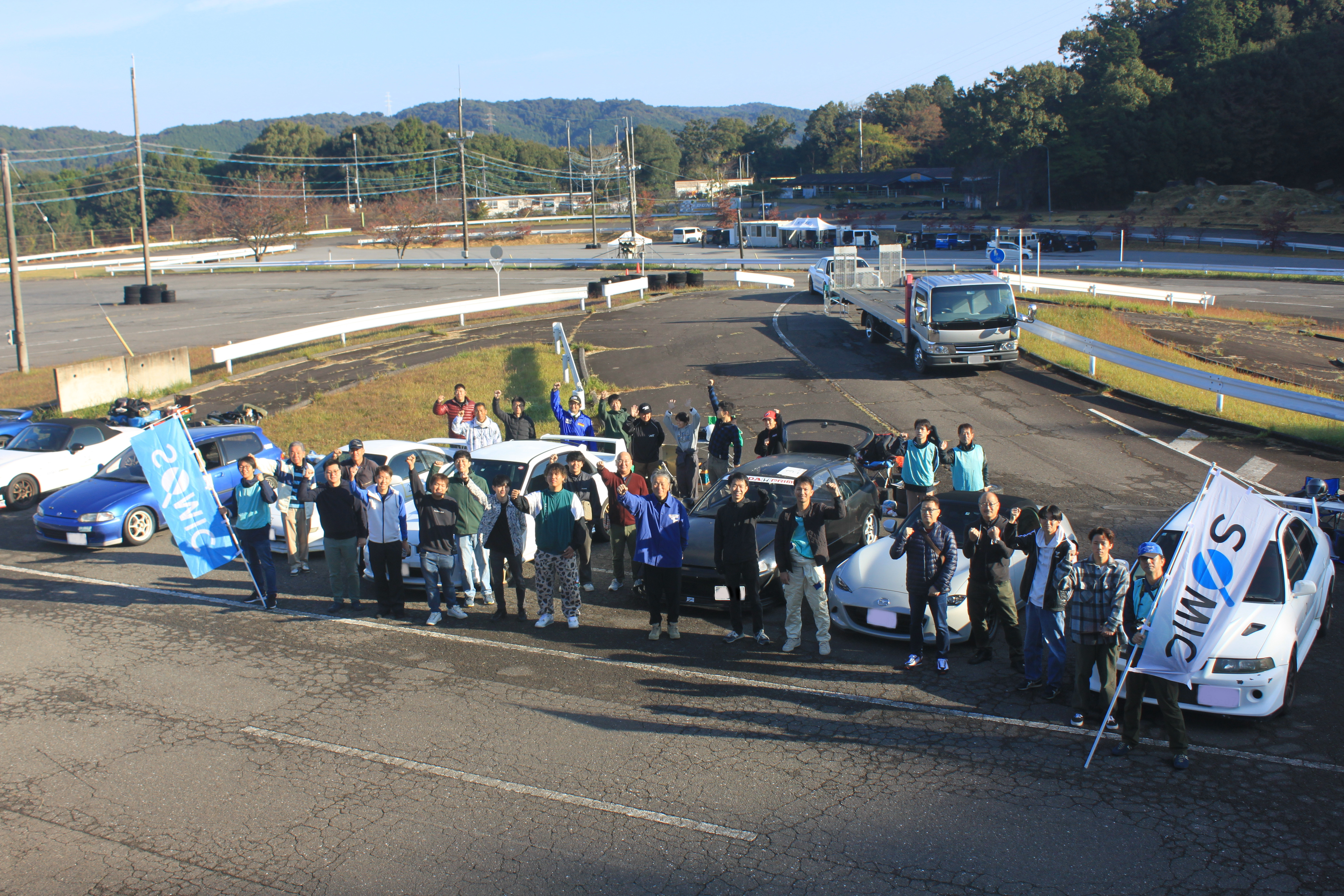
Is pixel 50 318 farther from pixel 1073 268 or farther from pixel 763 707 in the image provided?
pixel 1073 268

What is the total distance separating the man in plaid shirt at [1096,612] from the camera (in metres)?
6.70

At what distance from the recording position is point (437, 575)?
32.1 ft

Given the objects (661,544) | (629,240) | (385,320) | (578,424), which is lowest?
(661,544)

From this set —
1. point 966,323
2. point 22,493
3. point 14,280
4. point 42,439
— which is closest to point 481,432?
point 22,493

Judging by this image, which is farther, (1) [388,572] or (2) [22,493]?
(2) [22,493]

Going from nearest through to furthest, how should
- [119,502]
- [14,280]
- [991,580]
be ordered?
[991,580] → [119,502] → [14,280]

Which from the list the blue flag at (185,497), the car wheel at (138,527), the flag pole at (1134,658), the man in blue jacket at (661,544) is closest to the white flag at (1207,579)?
the flag pole at (1134,658)

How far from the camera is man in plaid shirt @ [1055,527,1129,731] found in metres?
6.70

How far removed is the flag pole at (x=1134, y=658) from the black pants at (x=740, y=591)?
310 centimetres

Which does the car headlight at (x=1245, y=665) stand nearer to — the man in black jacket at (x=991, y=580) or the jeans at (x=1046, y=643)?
the jeans at (x=1046, y=643)

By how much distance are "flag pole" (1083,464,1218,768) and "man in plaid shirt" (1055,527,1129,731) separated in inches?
5.2

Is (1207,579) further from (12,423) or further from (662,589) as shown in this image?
(12,423)

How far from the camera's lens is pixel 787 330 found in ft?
100

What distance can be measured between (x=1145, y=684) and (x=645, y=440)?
7615 mm
